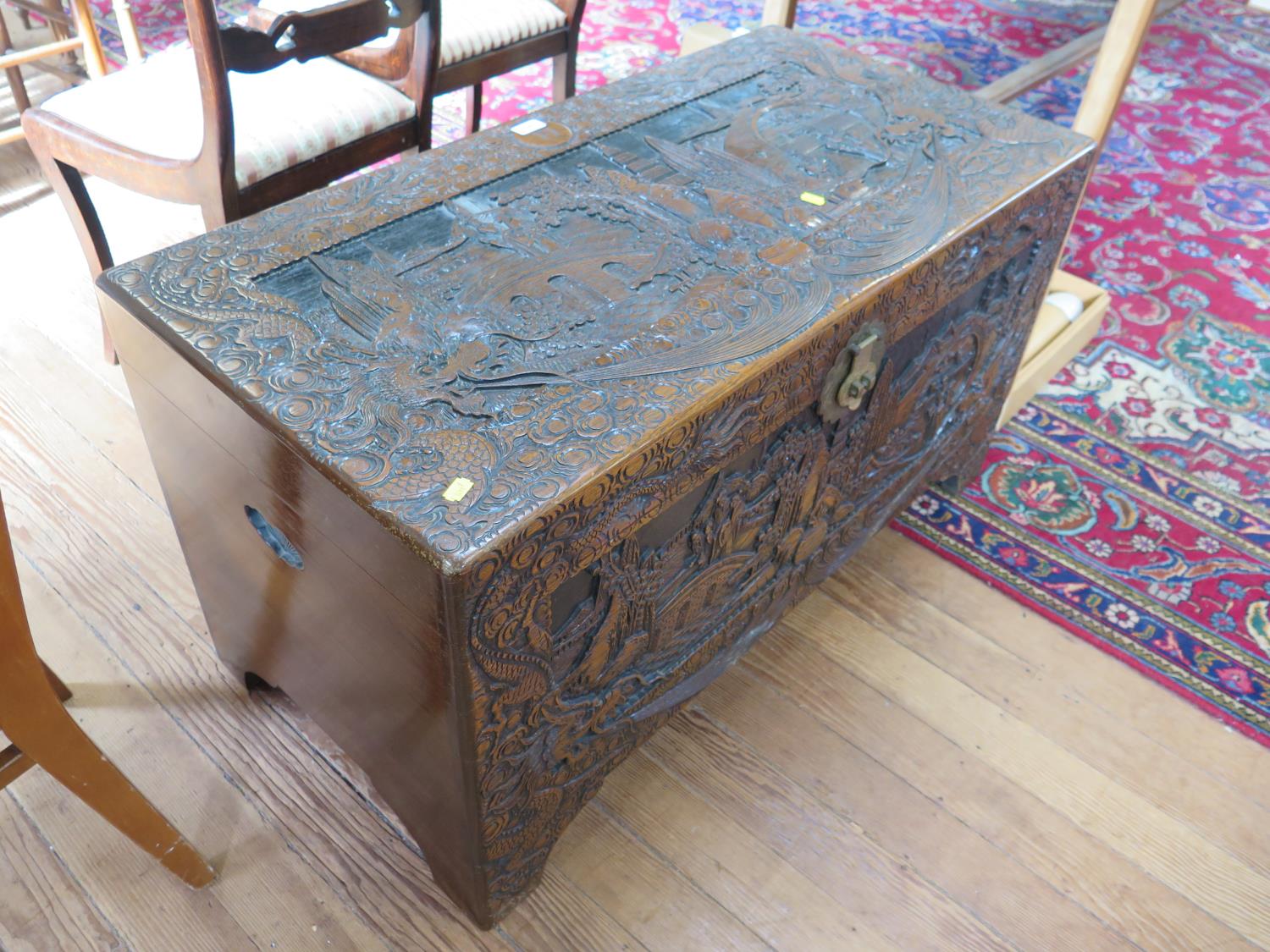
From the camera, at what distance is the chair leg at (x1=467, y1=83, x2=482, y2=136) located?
2.27m

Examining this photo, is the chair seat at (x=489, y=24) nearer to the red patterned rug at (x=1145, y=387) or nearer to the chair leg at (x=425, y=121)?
the chair leg at (x=425, y=121)

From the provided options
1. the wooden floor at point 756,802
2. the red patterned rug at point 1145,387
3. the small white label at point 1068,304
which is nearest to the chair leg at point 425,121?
the wooden floor at point 756,802

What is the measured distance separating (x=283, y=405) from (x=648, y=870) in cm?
81

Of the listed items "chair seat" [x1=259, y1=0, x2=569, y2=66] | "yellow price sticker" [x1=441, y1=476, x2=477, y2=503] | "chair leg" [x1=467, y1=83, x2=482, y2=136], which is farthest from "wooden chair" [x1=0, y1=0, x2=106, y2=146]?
"yellow price sticker" [x1=441, y1=476, x2=477, y2=503]

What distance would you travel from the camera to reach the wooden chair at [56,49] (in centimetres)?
238

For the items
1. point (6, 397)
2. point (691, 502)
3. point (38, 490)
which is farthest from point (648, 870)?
point (6, 397)

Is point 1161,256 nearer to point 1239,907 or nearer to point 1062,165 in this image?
point 1062,165

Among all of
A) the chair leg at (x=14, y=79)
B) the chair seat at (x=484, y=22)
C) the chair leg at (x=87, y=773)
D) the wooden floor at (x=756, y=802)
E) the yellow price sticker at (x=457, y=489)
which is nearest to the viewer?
the yellow price sticker at (x=457, y=489)

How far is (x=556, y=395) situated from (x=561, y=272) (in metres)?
0.23

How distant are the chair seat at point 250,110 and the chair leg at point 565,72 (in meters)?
0.60

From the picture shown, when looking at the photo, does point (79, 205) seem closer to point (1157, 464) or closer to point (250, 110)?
point (250, 110)

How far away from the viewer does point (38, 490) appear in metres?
1.69

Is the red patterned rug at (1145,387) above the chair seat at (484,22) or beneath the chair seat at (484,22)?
beneath

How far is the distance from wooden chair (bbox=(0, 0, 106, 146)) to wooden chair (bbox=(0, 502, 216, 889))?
1.94m
